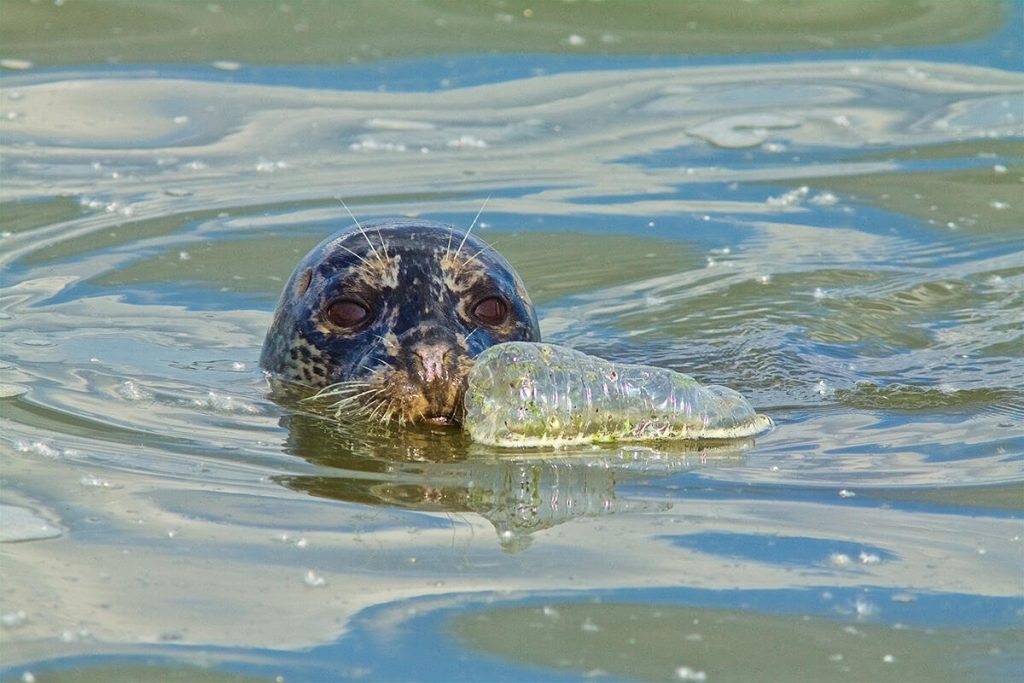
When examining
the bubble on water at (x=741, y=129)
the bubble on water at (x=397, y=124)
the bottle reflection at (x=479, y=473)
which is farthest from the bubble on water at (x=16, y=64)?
the bottle reflection at (x=479, y=473)

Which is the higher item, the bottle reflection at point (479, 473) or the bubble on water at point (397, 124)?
the bubble on water at point (397, 124)

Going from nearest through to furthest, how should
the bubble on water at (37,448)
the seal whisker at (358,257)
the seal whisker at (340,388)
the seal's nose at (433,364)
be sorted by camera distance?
the bubble on water at (37,448)
the seal's nose at (433,364)
the seal whisker at (340,388)
the seal whisker at (358,257)

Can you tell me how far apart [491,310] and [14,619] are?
8.41 feet

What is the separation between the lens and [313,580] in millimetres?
3885

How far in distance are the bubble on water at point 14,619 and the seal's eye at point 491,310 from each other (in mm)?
2477

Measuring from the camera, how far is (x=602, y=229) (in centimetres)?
862

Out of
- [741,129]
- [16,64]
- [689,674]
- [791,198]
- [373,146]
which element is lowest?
[689,674]

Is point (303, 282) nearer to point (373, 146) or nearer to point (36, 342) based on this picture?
point (36, 342)

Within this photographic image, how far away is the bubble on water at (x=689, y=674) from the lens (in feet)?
11.3

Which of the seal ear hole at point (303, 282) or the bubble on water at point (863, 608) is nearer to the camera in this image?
the bubble on water at point (863, 608)

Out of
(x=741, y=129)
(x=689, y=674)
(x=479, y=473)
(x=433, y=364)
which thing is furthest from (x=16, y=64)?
(x=689, y=674)

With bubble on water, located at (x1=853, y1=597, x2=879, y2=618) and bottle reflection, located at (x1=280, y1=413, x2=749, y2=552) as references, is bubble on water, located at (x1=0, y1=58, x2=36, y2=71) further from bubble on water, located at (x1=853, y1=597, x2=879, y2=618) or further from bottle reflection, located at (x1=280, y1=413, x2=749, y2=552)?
bubble on water, located at (x1=853, y1=597, x2=879, y2=618)

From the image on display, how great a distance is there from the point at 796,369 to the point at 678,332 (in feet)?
2.51

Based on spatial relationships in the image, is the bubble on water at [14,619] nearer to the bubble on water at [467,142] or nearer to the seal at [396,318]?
the seal at [396,318]
